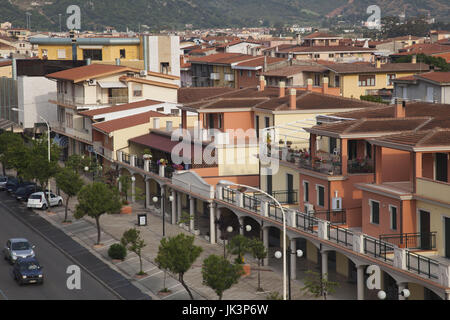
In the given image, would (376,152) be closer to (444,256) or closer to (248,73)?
(444,256)

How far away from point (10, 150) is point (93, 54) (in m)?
40.6

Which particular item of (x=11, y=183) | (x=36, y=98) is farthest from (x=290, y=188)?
(x=36, y=98)

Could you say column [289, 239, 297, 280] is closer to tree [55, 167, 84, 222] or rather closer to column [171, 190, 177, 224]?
column [171, 190, 177, 224]

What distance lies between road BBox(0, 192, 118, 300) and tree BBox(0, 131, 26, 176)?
14.2 meters

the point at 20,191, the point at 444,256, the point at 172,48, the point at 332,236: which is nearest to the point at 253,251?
the point at 332,236

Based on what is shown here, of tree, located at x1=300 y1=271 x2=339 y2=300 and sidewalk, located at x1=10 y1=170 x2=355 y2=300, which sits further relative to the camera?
sidewalk, located at x1=10 y1=170 x2=355 y2=300

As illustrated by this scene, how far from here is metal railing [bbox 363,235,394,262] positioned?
36.5 m

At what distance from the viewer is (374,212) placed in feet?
134

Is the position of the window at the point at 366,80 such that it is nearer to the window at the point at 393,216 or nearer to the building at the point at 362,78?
the building at the point at 362,78

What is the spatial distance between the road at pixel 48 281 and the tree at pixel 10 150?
14.2m

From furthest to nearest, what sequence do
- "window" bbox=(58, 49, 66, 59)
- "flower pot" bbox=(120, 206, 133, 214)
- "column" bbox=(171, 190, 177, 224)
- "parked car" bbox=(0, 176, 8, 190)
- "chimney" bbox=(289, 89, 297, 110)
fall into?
"window" bbox=(58, 49, 66, 59), "parked car" bbox=(0, 176, 8, 190), "flower pot" bbox=(120, 206, 133, 214), "column" bbox=(171, 190, 177, 224), "chimney" bbox=(289, 89, 297, 110)

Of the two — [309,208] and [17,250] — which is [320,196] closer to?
[309,208]

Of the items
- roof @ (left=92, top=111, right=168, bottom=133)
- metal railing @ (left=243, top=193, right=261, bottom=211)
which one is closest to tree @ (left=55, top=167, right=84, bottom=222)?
roof @ (left=92, top=111, right=168, bottom=133)

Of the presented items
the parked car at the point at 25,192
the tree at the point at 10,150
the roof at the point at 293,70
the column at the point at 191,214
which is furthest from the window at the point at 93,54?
the column at the point at 191,214
